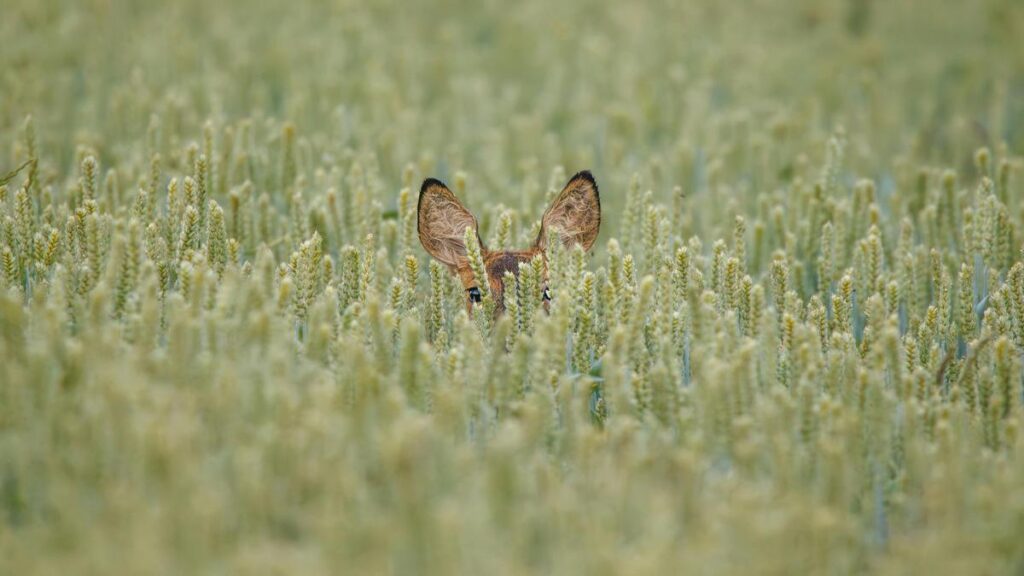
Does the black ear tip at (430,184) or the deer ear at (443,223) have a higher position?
the black ear tip at (430,184)

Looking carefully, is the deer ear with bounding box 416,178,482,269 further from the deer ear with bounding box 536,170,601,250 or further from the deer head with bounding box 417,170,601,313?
the deer ear with bounding box 536,170,601,250

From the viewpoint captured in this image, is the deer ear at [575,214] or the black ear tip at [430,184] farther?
the deer ear at [575,214]

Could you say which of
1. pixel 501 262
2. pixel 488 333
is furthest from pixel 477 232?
pixel 488 333

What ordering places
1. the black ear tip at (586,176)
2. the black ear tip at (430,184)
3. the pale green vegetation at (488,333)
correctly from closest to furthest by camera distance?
the pale green vegetation at (488,333)
the black ear tip at (430,184)
the black ear tip at (586,176)

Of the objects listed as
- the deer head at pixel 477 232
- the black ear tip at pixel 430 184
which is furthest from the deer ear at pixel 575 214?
the black ear tip at pixel 430 184

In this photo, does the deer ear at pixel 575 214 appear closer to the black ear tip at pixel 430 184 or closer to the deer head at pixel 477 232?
the deer head at pixel 477 232

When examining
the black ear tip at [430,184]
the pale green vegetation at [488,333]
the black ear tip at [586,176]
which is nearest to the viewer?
the pale green vegetation at [488,333]

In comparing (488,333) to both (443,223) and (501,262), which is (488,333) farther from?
(443,223)
